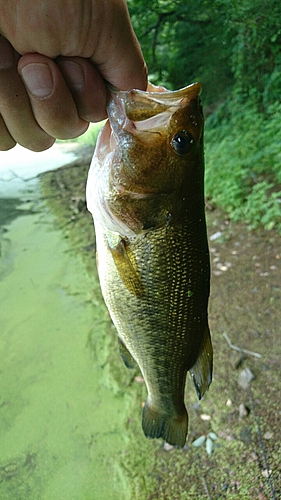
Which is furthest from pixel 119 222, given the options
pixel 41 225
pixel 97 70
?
pixel 41 225

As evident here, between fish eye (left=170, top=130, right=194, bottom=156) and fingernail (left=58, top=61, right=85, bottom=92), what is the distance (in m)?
0.26

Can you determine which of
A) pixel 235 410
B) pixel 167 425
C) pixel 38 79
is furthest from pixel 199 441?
pixel 38 79

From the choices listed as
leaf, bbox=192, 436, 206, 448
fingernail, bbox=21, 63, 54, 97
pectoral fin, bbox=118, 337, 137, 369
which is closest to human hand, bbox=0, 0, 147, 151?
fingernail, bbox=21, 63, 54, 97

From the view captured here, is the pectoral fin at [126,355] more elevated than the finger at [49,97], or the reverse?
the finger at [49,97]

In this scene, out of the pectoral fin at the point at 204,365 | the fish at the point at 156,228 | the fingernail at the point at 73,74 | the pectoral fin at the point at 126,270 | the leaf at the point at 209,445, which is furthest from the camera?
the leaf at the point at 209,445

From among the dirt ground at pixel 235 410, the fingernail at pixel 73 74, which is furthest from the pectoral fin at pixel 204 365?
the dirt ground at pixel 235 410

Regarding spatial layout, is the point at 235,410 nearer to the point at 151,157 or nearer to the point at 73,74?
the point at 151,157

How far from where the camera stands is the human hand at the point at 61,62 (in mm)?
733

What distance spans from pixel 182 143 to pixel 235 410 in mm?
1829

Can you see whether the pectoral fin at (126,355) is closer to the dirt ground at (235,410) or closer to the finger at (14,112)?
the finger at (14,112)

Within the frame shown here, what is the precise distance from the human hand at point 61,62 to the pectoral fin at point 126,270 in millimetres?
346

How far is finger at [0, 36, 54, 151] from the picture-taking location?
816 millimetres

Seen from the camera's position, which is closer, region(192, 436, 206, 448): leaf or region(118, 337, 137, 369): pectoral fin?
region(118, 337, 137, 369): pectoral fin

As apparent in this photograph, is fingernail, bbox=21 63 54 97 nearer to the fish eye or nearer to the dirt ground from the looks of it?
the fish eye
